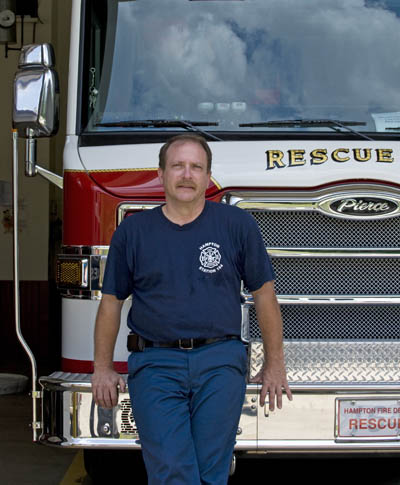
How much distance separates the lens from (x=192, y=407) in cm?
361

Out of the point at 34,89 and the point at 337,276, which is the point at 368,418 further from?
the point at 34,89

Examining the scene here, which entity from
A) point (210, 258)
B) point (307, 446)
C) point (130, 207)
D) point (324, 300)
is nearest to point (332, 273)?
point (324, 300)

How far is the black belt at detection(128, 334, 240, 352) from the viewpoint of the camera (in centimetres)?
359

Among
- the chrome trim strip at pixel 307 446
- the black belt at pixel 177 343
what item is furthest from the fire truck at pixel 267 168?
the black belt at pixel 177 343

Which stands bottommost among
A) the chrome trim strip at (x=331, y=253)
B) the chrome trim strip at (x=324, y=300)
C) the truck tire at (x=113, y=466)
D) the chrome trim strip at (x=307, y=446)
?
the truck tire at (x=113, y=466)

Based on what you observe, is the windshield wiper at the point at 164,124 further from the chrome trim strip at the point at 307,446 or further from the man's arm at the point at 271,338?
the chrome trim strip at the point at 307,446

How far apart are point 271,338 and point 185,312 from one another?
0.42 m

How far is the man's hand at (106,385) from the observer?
3826mm

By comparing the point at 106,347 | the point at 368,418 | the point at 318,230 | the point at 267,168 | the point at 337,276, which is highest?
the point at 267,168

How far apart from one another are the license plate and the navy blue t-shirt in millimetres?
990

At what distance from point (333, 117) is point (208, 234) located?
1.53 m

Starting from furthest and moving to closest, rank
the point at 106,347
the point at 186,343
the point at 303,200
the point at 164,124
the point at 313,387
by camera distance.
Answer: the point at 164,124, the point at 303,200, the point at 313,387, the point at 106,347, the point at 186,343

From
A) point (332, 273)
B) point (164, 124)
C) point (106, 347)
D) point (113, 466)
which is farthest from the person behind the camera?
point (113, 466)

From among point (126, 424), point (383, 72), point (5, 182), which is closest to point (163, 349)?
point (126, 424)
